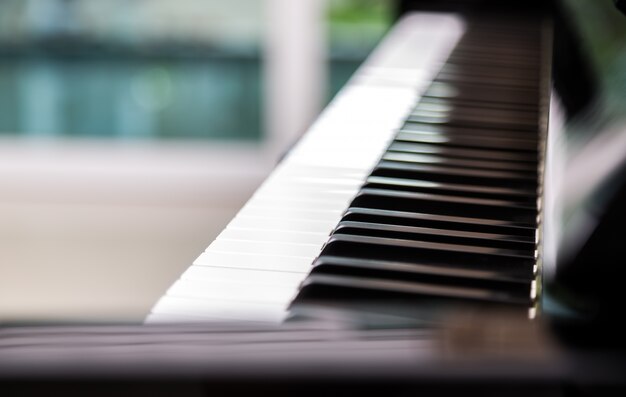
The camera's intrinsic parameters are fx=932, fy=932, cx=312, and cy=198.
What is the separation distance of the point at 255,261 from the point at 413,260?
0.22ft

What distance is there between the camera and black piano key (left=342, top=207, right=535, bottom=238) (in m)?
0.43

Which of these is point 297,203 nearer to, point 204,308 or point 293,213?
point 293,213

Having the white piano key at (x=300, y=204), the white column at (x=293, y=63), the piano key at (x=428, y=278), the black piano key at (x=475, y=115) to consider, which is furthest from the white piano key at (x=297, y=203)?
the white column at (x=293, y=63)

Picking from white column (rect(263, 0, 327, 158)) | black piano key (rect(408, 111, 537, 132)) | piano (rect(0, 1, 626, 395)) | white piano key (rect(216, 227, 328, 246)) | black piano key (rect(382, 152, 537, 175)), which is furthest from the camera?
white column (rect(263, 0, 327, 158))

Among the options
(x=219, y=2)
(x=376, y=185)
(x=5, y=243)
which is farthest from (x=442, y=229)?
(x=5, y=243)

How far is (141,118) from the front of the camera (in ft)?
8.11

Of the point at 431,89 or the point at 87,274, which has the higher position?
the point at 431,89

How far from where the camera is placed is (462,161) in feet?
1.88

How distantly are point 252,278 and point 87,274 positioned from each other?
6.79ft

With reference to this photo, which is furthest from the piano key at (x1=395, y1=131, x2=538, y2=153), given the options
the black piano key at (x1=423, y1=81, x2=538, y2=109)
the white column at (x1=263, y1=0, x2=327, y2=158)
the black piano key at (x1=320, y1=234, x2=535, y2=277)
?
the white column at (x1=263, y1=0, x2=327, y2=158)

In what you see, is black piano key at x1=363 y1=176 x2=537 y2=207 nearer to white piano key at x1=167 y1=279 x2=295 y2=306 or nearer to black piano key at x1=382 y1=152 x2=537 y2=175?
black piano key at x1=382 y1=152 x2=537 y2=175

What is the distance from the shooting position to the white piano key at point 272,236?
0.43 meters

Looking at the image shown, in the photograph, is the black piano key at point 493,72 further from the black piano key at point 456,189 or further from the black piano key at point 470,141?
the black piano key at point 456,189

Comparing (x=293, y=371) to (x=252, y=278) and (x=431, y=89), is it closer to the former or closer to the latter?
(x=252, y=278)
